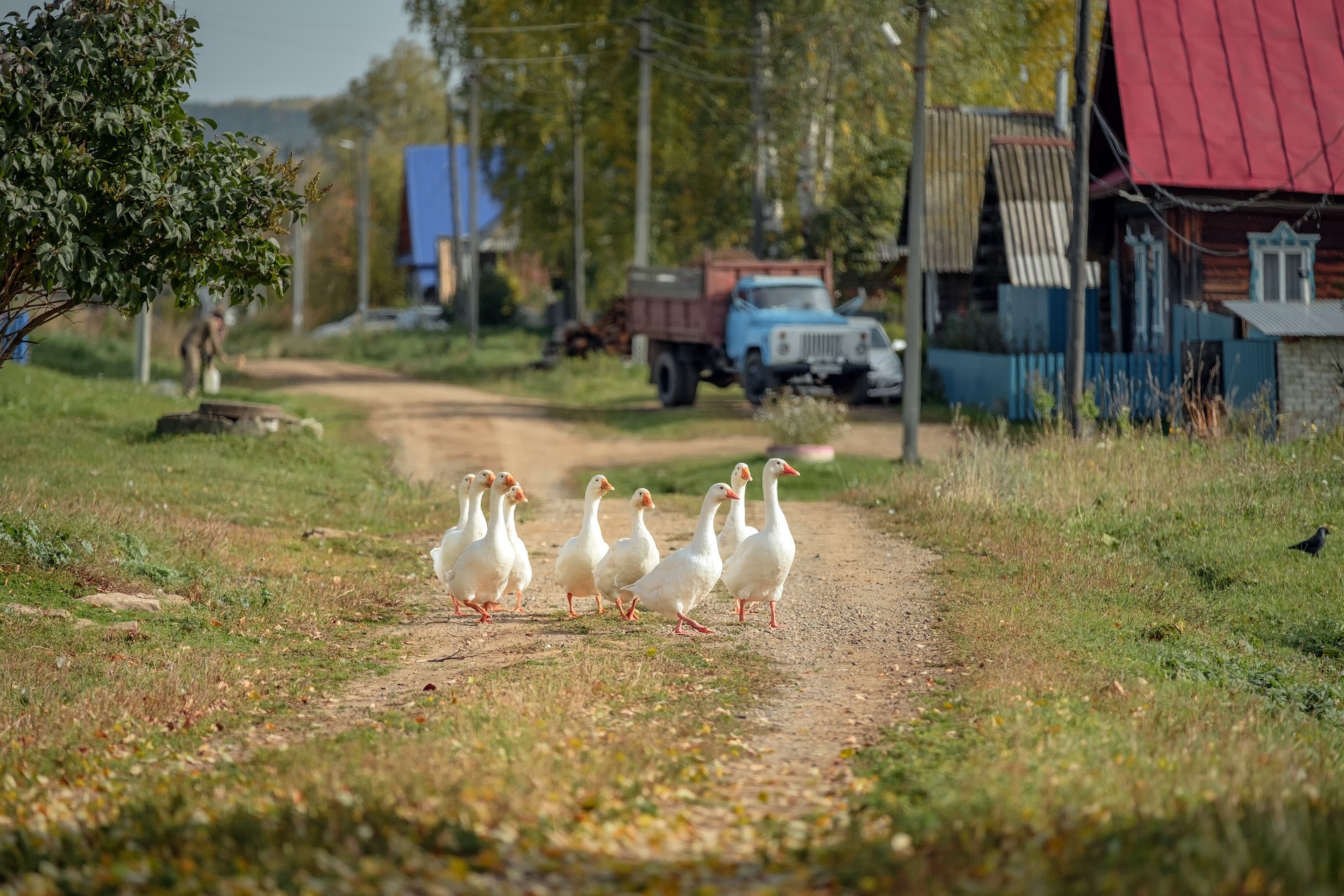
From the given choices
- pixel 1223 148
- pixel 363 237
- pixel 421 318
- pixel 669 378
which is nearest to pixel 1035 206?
pixel 1223 148

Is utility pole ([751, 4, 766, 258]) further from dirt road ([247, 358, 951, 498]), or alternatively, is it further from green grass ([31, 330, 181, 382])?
green grass ([31, 330, 181, 382])

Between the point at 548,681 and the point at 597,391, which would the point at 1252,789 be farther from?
the point at 597,391

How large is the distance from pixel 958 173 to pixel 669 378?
34.4 ft

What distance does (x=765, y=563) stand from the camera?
388 inches

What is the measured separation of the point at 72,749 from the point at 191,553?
201 inches

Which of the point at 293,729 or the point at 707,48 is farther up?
the point at 707,48

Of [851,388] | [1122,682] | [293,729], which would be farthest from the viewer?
[851,388]

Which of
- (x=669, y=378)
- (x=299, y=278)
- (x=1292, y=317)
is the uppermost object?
(x=299, y=278)

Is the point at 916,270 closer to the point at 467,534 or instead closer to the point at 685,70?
the point at 467,534

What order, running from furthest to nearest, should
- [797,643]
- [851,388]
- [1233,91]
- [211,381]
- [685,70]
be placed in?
[685,70] → [851,388] → [211,381] → [1233,91] → [797,643]

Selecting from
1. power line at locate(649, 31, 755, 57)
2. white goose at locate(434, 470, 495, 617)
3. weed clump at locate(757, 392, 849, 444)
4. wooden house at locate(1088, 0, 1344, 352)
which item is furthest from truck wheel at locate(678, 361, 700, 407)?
white goose at locate(434, 470, 495, 617)

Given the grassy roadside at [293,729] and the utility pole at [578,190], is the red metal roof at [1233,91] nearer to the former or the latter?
the grassy roadside at [293,729]

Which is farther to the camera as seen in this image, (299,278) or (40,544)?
(299,278)

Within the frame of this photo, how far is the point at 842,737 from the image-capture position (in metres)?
7.32
